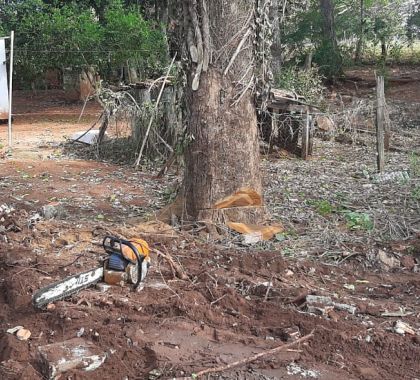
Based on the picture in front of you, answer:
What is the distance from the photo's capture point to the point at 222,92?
18.1 feet

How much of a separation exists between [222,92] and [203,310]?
7.71ft

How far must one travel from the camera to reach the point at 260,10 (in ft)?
18.2

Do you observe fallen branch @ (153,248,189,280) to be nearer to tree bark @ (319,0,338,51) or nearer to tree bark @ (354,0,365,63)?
tree bark @ (319,0,338,51)

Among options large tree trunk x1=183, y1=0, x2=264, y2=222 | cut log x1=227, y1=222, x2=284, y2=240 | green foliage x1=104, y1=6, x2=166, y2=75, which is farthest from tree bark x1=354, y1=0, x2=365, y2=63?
cut log x1=227, y1=222, x2=284, y2=240

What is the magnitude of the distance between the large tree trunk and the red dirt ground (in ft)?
1.79

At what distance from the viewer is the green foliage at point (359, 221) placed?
5.75m

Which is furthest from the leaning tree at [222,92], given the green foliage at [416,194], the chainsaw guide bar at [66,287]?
the green foliage at [416,194]

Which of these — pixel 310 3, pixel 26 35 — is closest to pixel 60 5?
pixel 26 35

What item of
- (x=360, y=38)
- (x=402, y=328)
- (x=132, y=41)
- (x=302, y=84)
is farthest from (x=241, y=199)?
Answer: (x=360, y=38)

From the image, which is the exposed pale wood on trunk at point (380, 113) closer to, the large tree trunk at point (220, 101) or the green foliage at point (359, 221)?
the green foliage at point (359, 221)

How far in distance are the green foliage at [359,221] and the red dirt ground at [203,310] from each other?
504 millimetres

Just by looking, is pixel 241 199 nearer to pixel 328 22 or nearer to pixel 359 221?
pixel 359 221

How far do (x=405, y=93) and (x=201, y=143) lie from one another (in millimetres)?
14901

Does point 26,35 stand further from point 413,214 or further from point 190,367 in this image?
point 190,367
